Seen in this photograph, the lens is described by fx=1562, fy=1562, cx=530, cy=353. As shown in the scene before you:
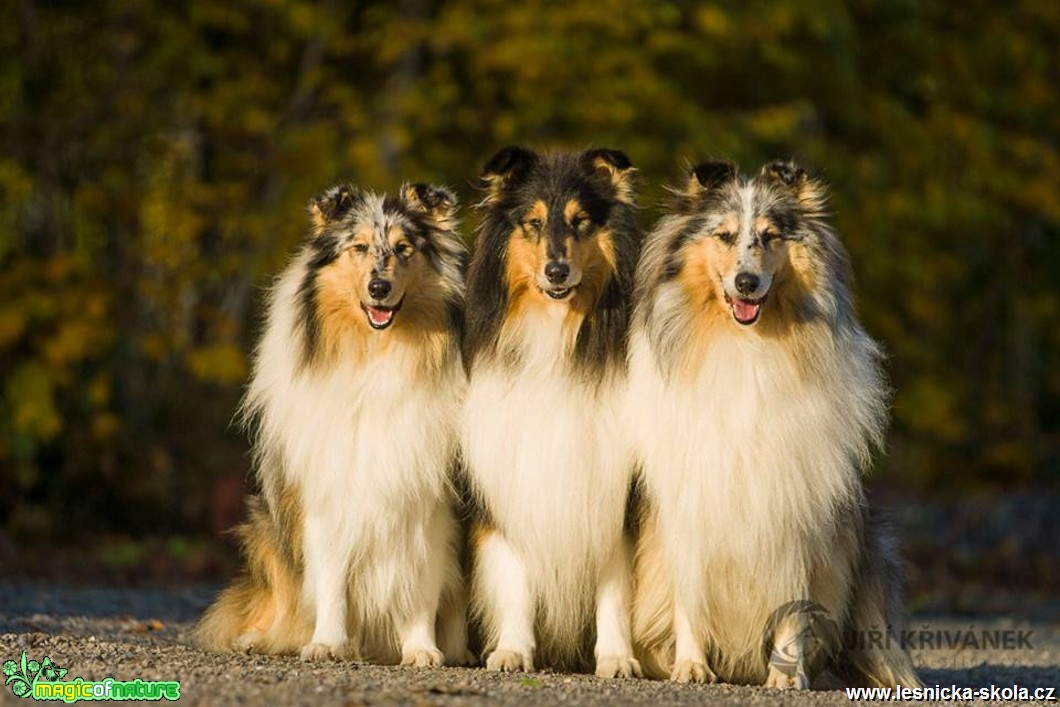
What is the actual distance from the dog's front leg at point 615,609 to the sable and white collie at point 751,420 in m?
0.11

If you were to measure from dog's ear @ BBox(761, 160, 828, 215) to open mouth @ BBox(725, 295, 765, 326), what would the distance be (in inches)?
20.3

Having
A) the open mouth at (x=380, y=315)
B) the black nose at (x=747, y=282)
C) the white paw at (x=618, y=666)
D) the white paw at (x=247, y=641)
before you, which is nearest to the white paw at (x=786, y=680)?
the white paw at (x=618, y=666)

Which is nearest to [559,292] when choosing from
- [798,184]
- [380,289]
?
[380,289]

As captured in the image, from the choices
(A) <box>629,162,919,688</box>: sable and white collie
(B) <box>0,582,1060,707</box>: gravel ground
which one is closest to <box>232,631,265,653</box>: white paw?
(B) <box>0,582,1060,707</box>: gravel ground

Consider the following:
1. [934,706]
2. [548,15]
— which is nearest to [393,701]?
[934,706]

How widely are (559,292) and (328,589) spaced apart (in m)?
1.57

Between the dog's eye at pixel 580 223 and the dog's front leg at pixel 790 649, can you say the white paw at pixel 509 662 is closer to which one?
the dog's front leg at pixel 790 649

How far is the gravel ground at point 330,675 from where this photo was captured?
5.30m

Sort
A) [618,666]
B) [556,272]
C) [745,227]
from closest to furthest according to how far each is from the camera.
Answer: [745,227], [556,272], [618,666]

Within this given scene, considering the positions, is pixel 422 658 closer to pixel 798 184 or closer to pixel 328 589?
pixel 328 589

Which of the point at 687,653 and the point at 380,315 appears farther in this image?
the point at 380,315

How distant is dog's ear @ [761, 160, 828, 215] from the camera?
20.7ft

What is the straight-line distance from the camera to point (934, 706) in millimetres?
5977

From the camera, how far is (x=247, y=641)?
22.5 feet
